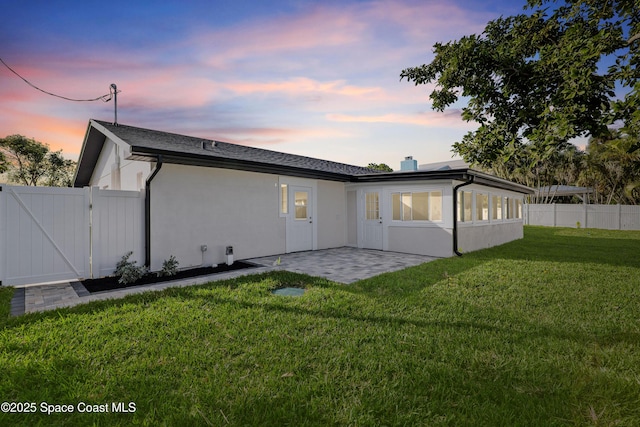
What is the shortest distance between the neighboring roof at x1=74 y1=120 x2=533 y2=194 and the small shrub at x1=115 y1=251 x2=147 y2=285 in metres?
2.23

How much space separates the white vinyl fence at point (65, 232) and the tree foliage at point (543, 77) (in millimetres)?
6680

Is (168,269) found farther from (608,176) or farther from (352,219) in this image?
(608,176)

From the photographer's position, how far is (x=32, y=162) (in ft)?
77.5

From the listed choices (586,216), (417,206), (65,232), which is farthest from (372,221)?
(586,216)

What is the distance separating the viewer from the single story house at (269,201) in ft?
23.8

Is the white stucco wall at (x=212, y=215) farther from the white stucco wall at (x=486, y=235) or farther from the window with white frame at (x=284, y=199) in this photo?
the white stucco wall at (x=486, y=235)

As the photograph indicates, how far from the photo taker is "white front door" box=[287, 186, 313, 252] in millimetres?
10117

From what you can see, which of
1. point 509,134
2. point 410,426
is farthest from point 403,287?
point 410,426

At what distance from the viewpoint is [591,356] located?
3.10 m

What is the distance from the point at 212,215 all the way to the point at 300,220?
3187 millimetres

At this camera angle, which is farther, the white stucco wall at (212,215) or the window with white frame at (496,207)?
the window with white frame at (496,207)

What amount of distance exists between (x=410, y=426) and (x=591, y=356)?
7.69 feet

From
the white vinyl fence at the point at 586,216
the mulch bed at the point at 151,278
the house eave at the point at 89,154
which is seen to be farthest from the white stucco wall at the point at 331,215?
the white vinyl fence at the point at 586,216

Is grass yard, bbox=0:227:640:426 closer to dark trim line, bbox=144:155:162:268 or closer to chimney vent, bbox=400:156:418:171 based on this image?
dark trim line, bbox=144:155:162:268
